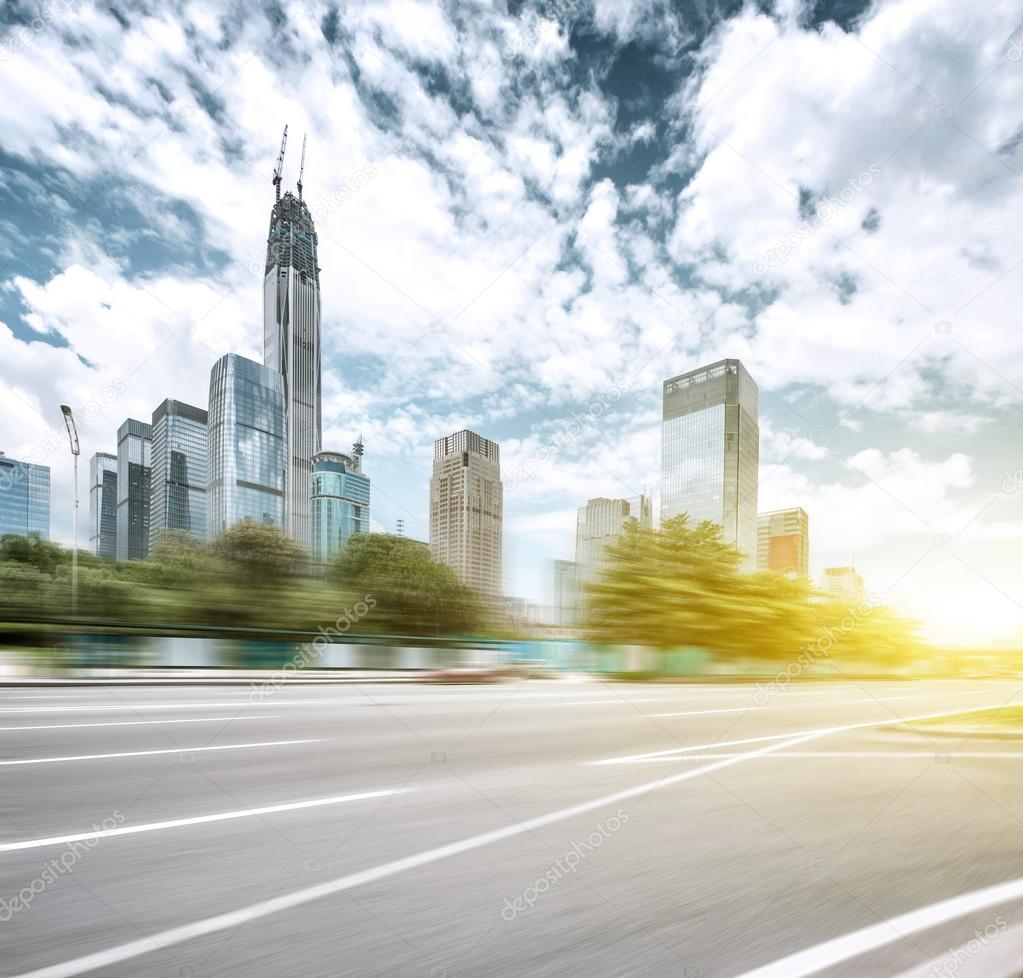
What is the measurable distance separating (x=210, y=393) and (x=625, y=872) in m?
126

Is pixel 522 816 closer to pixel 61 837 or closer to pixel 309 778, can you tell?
pixel 309 778

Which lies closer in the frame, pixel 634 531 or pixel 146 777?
pixel 146 777

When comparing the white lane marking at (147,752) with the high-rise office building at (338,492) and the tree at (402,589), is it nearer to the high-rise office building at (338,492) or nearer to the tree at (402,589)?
the tree at (402,589)

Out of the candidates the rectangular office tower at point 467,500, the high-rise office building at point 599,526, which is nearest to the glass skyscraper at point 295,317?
the rectangular office tower at point 467,500

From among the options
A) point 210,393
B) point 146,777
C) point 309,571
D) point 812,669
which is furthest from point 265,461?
point 146,777

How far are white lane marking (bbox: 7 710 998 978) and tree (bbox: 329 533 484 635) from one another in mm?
22279

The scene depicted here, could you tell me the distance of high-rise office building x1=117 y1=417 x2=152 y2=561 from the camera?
312 ft

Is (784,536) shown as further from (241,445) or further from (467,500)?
(241,445)

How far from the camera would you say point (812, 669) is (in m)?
25.5

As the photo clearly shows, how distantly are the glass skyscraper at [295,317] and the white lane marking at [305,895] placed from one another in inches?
6325

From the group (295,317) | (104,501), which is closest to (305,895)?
(104,501)

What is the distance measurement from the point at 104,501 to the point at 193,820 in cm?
10938

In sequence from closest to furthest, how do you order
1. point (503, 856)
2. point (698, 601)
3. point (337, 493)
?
point (503, 856) < point (698, 601) < point (337, 493)

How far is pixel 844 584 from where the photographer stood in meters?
36.2
